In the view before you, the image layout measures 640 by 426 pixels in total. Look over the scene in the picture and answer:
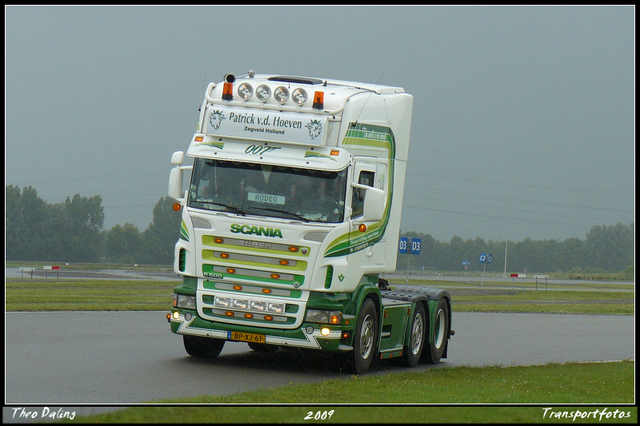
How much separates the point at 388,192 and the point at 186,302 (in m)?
3.57

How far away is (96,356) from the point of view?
13492mm

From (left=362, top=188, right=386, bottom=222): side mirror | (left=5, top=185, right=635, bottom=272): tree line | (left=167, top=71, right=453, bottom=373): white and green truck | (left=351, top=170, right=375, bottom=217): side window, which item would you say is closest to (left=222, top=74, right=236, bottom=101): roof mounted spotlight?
(left=167, top=71, right=453, bottom=373): white and green truck

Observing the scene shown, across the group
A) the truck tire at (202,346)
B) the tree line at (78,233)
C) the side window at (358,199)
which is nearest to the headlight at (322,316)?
the side window at (358,199)

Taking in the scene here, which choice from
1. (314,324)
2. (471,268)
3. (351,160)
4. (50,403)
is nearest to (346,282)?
(314,324)

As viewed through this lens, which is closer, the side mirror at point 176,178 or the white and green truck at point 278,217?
the white and green truck at point 278,217

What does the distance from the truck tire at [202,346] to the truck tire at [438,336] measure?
4.00m

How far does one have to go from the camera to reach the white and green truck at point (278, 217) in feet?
40.4

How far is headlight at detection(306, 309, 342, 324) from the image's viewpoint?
1230 cm

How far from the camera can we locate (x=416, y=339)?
51.2ft

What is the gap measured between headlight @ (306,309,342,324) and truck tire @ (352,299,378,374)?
0.61 m

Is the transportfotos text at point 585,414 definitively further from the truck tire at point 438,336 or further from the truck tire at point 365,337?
the truck tire at point 438,336

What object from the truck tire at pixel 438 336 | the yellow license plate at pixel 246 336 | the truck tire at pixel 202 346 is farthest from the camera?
the truck tire at pixel 438 336

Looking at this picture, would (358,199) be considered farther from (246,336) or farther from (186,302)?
(186,302)

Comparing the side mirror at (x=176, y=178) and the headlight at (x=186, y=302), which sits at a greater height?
the side mirror at (x=176, y=178)
